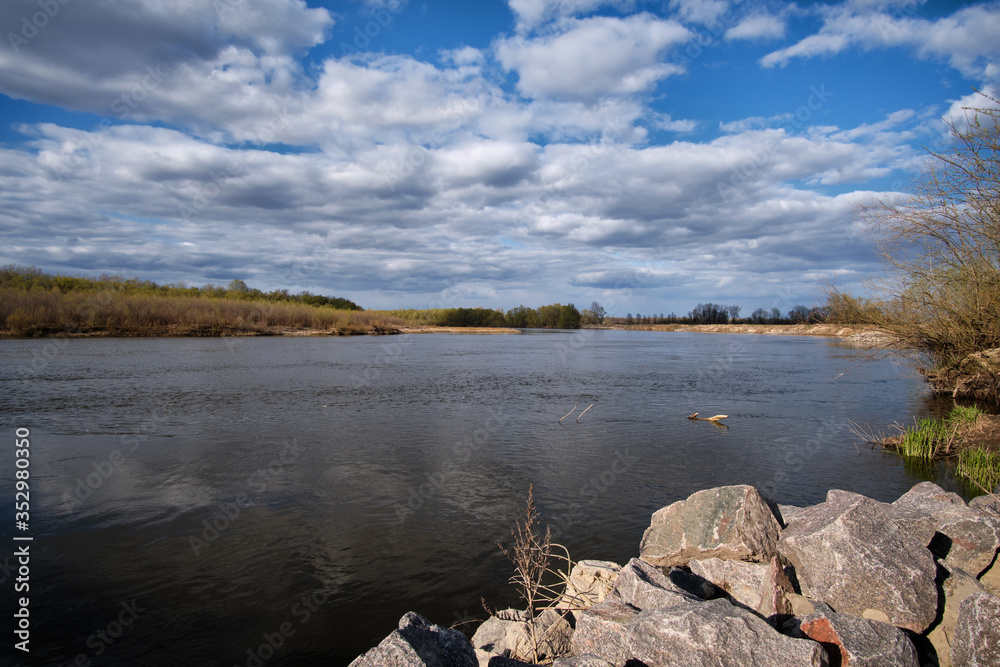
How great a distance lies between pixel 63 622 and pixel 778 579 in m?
8.05

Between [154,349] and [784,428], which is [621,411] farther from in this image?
[154,349]

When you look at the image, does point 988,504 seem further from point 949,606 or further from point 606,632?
point 606,632

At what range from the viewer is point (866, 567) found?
4938 mm

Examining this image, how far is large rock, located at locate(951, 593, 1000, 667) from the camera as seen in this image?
4.00 meters

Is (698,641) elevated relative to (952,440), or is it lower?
elevated

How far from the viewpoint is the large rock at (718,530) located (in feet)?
19.8

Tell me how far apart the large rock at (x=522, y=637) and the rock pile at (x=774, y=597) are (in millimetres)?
14

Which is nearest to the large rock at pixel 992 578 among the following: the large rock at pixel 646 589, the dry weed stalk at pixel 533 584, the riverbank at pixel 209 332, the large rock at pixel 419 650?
the large rock at pixel 646 589

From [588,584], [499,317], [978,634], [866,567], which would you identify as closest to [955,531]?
[866,567]

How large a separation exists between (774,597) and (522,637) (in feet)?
8.03

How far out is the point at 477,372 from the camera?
32.4m

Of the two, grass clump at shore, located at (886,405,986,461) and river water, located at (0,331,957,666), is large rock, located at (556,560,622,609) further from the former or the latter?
grass clump at shore, located at (886,405,986,461)

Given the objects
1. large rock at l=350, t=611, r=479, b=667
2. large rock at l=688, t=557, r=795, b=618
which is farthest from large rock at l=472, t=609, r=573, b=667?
large rock at l=688, t=557, r=795, b=618

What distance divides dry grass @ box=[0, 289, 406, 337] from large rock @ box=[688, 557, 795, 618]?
68.8m
